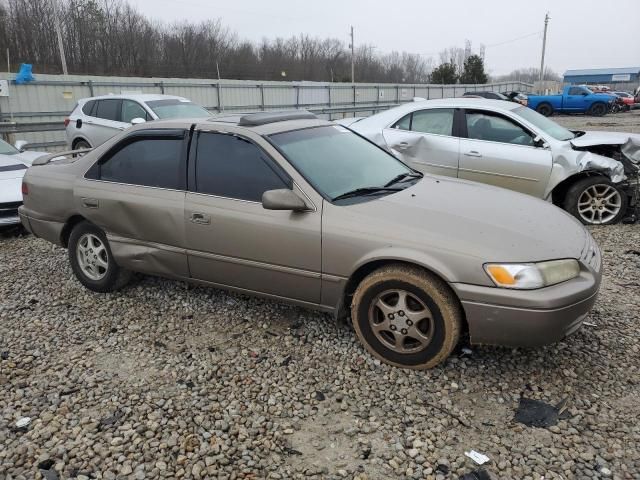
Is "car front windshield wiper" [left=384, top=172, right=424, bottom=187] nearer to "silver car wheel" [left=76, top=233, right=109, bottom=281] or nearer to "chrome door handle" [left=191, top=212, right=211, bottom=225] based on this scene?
"chrome door handle" [left=191, top=212, right=211, bottom=225]

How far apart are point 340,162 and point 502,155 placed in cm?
331

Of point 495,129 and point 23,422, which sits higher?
point 495,129

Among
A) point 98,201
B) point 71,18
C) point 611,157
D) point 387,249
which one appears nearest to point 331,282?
point 387,249

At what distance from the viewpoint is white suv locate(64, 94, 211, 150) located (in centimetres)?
1008

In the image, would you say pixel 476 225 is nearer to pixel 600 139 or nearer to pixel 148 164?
pixel 148 164

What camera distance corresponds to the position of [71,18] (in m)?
43.8

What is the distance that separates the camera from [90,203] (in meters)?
4.28

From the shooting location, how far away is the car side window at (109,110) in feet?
34.1

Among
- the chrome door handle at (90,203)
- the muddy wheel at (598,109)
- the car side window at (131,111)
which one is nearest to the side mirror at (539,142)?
the chrome door handle at (90,203)

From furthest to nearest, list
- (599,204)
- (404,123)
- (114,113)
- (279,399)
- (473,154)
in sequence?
(114,113) < (404,123) < (473,154) < (599,204) < (279,399)

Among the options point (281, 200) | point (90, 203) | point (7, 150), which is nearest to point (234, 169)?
point (281, 200)

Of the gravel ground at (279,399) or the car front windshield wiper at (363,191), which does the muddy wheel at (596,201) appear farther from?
the car front windshield wiper at (363,191)

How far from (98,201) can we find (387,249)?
8.31 feet

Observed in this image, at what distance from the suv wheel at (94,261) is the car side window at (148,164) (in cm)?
53
